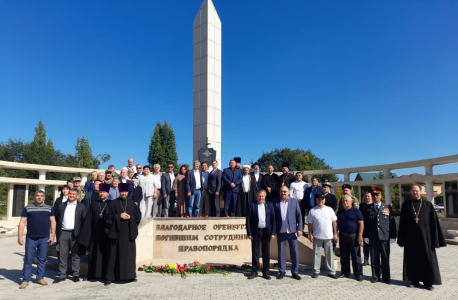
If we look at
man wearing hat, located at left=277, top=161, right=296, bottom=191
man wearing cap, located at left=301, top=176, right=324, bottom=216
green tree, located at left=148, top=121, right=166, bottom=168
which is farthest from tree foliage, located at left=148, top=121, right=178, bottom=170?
man wearing cap, located at left=301, top=176, right=324, bottom=216

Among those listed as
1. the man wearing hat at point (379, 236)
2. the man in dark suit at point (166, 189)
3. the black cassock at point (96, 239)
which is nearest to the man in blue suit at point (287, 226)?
the man wearing hat at point (379, 236)

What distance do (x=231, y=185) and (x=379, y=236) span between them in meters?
3.92

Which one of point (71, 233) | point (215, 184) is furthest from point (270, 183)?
point (71, 233)

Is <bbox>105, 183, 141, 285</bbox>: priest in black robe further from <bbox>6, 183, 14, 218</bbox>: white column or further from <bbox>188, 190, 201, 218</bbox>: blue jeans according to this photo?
<bbox>6, 183, 14, 218</bbox>: white column

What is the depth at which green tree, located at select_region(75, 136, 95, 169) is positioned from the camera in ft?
168

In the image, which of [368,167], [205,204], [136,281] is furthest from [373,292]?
[368,167]

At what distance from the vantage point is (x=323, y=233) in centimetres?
682

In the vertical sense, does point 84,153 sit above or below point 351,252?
above

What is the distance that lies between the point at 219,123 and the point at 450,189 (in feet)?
34.5

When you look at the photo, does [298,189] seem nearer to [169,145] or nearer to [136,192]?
[136,192]

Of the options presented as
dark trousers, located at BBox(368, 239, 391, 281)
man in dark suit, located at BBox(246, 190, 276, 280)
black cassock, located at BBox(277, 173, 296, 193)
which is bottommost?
dark trousers, located at BBox(368, 239, 391, 281)

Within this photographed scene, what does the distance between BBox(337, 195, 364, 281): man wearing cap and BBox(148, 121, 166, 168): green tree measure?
4121 centimetres

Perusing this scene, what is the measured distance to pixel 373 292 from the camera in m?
5.75

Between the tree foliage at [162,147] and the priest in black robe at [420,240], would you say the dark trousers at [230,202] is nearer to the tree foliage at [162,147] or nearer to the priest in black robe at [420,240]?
the priest in black robe at [420,240]
